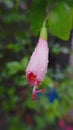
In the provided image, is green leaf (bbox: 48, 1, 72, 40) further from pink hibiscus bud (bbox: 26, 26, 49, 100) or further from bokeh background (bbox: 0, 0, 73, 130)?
bokeh background (bbox: 0, 0, 73, 130)

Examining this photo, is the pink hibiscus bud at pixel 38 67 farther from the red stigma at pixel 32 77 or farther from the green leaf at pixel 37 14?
the green leaf at pixel 37 14

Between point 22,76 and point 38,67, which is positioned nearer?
point 38,67

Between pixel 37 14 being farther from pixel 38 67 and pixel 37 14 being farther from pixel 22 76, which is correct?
pixel 22 76

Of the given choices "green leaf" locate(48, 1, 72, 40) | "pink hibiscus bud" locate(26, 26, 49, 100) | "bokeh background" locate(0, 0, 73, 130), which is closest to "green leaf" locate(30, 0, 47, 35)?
"green leaf" locate(48, 1, 72, 40)

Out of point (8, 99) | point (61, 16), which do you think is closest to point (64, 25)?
point (61, 16)

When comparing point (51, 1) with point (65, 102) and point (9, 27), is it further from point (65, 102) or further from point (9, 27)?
point (65, 102)

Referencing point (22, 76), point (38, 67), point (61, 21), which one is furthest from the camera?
point (22, 76)

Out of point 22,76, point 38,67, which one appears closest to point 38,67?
point 38,67
